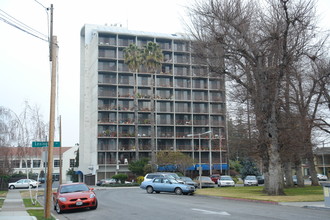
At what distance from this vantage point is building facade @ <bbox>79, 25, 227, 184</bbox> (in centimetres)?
6900

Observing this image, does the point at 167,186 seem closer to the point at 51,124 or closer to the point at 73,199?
the point at 73,199

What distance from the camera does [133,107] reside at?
70.9m

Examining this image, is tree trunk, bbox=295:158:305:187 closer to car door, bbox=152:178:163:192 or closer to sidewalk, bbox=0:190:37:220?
car door, bbox=152:178:163:192

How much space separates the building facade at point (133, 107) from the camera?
226 ft

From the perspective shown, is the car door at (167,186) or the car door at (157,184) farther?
the car door at (157,184)

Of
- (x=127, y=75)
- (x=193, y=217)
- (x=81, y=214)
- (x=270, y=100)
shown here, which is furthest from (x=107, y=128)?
(x=193, y=217)

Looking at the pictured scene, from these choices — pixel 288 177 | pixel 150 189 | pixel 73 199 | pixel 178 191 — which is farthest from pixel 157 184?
pixel 288 177

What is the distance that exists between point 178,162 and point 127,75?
22.1m

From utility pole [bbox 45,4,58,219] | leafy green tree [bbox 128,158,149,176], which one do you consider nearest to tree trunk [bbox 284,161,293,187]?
leafy green tree [bbox 128,158,149,176]

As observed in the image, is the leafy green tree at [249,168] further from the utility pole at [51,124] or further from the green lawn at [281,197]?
the utility pole at [51,124]

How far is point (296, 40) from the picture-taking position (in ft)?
84.7

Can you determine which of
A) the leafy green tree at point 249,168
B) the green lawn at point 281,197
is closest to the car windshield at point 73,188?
the green lawn at point 281,197

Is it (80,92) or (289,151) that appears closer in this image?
(289,151)

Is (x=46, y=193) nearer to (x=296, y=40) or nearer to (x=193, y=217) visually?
(x=193, y=217)
